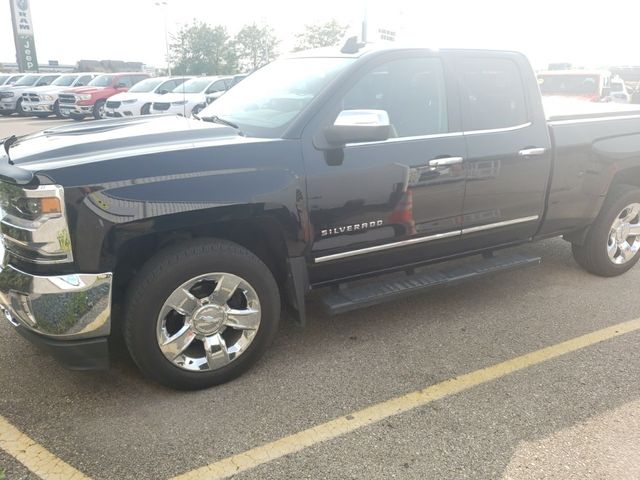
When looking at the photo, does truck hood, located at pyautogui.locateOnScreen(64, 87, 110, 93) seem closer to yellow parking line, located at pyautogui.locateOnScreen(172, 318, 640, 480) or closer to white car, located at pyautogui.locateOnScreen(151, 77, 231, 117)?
white car, located at pyautogui.locateOnScreen(151, 77, 231, 117)

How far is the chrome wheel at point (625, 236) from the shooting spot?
15.4ft

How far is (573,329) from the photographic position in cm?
382

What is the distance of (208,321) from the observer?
294 cm

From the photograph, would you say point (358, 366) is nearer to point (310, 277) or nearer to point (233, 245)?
point (310, 277)

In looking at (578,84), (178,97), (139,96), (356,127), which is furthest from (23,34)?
(356,127)

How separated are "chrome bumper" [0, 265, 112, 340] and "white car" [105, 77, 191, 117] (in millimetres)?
13224

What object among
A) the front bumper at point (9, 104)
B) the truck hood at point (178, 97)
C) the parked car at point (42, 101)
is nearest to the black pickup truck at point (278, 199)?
the truck hood at point (178, 97)

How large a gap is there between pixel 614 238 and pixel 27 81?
26044 millimetres

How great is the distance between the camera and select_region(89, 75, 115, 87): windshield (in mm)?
20172

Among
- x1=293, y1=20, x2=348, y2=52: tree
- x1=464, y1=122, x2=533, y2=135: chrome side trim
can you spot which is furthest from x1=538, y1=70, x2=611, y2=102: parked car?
Result: x1=293, y1=20, x2=348, y2=52: tree

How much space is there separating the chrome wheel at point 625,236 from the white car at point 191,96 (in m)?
11.3

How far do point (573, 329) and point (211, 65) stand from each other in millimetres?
45191

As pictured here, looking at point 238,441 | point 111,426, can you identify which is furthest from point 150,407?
point 238,441

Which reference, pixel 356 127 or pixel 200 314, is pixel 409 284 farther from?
pixel 200 314
